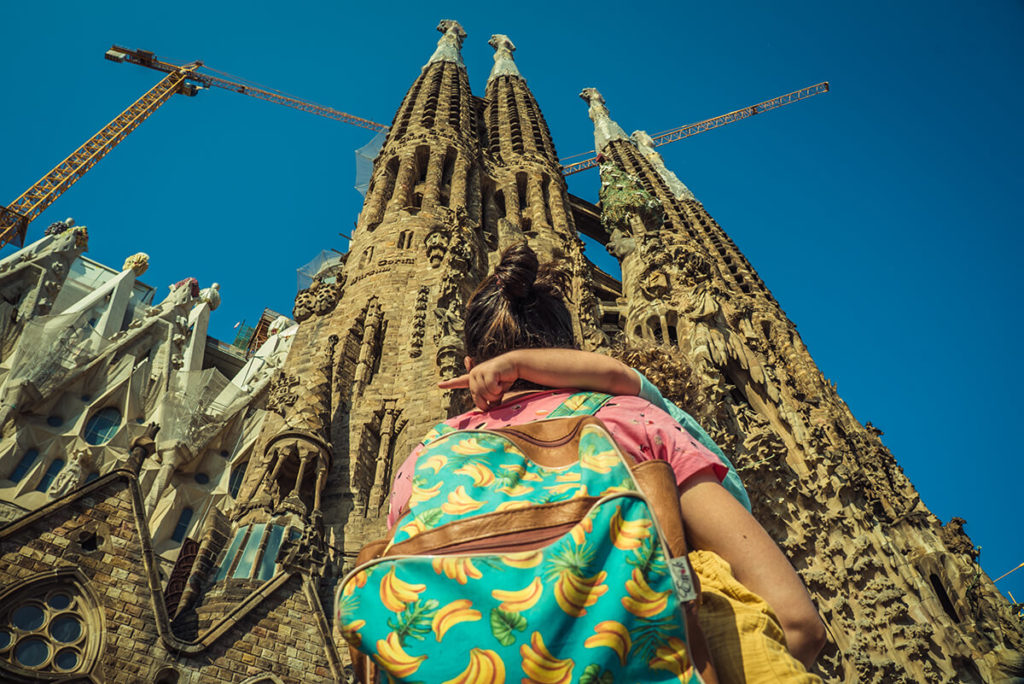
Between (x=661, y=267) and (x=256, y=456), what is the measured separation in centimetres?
1226

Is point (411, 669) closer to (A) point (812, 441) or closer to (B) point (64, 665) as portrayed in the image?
(B) point (64, 665)

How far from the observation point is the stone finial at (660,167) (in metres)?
34.7

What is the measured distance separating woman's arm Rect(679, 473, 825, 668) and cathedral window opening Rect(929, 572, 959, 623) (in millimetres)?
13710

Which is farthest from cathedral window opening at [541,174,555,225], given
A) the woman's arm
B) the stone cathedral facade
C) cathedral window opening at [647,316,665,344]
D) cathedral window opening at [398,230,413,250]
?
the woman's arm

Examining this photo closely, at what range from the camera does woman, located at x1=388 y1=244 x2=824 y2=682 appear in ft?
5.46

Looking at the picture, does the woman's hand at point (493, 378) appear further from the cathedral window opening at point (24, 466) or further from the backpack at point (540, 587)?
the cathedral window opening at point (24, 466)

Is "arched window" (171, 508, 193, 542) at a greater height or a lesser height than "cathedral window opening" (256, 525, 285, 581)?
greater

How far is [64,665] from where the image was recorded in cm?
665

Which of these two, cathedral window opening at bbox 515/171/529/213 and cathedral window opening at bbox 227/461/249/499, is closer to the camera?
cathedral window opening at bbox 227/461/249/499

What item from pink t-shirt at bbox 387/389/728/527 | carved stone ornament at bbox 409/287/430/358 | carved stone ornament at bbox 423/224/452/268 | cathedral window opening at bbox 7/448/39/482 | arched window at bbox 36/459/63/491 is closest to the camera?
pink t-shirt at bbox 387/389/728/527

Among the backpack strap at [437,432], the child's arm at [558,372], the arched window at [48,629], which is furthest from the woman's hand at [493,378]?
the arched window at [48,629]

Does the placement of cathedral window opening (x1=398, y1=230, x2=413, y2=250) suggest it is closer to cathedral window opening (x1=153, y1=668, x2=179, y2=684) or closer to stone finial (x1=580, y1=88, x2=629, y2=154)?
cathedral window opening (x1=153, y1=668, x2=179, y2=684)

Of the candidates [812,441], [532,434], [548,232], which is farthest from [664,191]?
[532,434]

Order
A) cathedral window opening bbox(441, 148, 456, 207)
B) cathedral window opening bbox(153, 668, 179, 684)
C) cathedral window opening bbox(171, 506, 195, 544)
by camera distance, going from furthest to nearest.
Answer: cathedral window opening bbox(171, 506, 195, 544), cathedral window opening bbox(441, 148, 456, 207), cathedral window opening bbox(153, 668, 179, 684)
